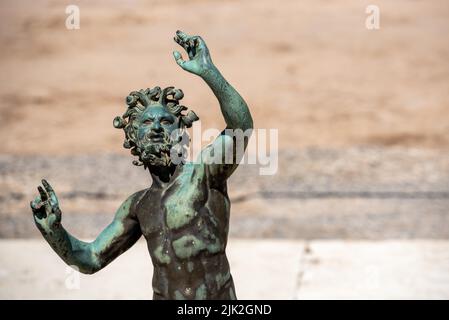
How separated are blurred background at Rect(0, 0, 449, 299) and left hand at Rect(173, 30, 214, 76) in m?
4.76

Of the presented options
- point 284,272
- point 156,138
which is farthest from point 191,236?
point 284,272

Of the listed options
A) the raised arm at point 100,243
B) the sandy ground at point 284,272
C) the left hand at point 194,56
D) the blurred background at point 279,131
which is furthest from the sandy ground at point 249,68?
the left hand at point 194,56

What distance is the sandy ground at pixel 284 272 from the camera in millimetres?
9719

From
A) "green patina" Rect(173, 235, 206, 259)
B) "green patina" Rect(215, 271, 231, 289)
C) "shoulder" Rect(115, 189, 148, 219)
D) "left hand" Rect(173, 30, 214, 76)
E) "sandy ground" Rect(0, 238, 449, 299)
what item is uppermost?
"left hand" Rect(173, 30, 214, 76)

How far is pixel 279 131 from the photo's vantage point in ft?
53.9

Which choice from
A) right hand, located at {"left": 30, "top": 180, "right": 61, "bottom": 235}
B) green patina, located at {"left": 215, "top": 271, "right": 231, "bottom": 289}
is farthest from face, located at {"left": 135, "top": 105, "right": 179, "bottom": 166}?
green patina, located at {"left": 215, "top": 271, "right": 231, "bottom": 289}

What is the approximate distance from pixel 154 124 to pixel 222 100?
1.04 feet

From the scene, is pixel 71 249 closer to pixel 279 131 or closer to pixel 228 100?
pixel 228 100

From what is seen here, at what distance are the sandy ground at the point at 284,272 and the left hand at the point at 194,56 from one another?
475cm

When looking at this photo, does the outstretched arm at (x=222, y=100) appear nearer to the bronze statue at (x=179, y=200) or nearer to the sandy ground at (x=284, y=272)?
the bronze statue at (x=179, y=200)

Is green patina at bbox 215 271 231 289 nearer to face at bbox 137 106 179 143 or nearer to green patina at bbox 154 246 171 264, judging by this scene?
green patina at bbox 154 246 171 264

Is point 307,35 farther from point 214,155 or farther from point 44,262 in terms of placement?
point 214,155

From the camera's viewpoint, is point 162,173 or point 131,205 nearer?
point 162,173

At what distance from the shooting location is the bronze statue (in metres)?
5.12
